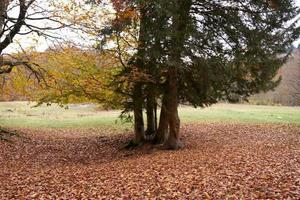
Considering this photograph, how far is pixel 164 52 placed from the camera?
49.3 ft

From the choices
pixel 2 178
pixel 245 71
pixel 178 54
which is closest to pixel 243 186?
pixel 178 54

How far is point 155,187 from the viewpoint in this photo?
33.7 ft

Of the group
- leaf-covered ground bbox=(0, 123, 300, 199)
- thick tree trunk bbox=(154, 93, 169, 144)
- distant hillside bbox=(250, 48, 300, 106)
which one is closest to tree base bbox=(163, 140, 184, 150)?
leaf-covered ground bbox=(0, 123, 300, 199)

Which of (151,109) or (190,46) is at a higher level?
(190,46)

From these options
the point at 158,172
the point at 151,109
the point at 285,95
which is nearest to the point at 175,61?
the point at 158,172

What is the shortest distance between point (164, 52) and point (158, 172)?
4.78m

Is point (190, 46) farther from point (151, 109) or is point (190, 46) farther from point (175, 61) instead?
point (151, 109)

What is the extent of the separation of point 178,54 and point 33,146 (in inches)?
374

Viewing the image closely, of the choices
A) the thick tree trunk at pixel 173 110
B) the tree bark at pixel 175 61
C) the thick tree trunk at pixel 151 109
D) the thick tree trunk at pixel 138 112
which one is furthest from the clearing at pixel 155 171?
the thick tree trunk at pixel 151 109

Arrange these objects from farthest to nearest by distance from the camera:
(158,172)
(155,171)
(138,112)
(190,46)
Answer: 1. (138,112)
2. (190,46)
3. (155,171)
4. (158,172)

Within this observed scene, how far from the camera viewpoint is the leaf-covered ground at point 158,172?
9422mm

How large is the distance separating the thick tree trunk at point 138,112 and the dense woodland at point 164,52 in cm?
5

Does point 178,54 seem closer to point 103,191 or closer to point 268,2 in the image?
point 268,2

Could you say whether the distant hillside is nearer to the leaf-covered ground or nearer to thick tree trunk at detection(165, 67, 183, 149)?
the leaf-covered ground
